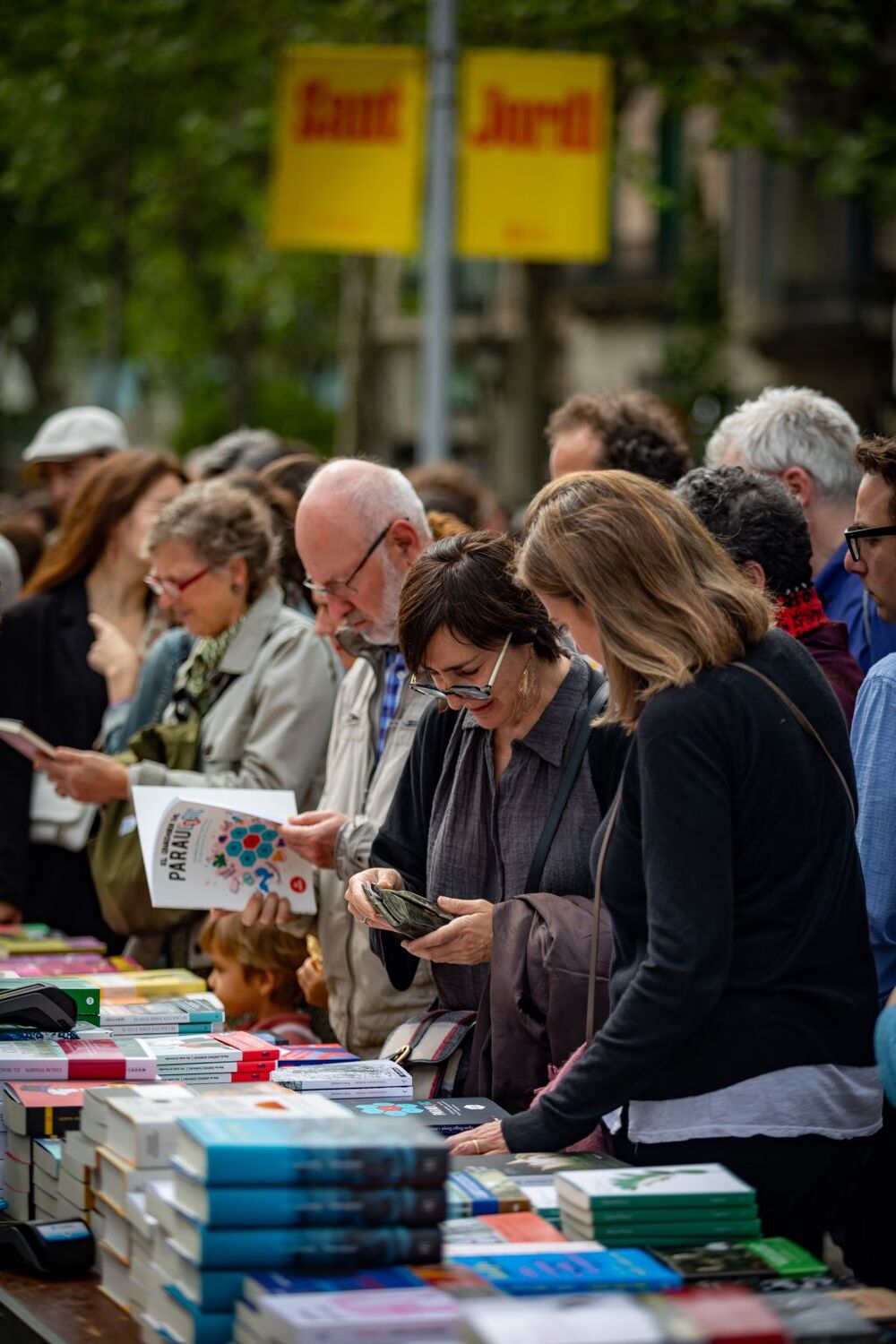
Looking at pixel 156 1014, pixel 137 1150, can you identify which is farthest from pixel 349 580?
pixel 137 1150

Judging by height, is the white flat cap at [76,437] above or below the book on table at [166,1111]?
above

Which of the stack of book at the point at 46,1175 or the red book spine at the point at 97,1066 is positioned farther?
the red book spine at the point at 97,1066

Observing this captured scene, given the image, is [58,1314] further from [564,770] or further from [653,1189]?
[564,770]

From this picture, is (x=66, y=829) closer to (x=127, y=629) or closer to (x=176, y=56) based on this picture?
(x=127, y=629)

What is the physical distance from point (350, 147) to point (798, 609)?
661 cm

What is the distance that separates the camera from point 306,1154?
8.48 feet

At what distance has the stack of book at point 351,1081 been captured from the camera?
11.8ft

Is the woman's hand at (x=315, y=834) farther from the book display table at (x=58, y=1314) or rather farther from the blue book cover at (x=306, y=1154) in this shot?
the blue book cover at (x=306, y=1154)

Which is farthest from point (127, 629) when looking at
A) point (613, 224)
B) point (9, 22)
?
point (613, 224)

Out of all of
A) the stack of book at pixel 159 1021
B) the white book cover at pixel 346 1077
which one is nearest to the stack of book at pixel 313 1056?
the white book cover at pixel 346 1077

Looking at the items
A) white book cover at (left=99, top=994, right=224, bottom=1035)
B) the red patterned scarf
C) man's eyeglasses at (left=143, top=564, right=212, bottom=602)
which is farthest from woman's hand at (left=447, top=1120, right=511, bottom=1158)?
man's eyeglasses at (left=143, top=564, right=212, bottom=602)

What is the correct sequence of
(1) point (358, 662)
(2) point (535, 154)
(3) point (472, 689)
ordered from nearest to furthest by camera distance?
(3) point (472, 689) < (1) point (358, 662) < (2) point (535, 154)

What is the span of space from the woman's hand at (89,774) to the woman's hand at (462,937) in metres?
1.75

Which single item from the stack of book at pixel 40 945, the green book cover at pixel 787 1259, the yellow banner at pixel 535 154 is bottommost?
the stack of book at pixel 40 945
